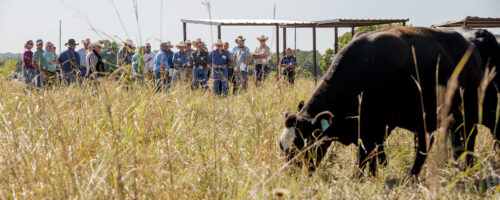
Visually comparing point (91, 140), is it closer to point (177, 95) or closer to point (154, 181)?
point (154, 181)

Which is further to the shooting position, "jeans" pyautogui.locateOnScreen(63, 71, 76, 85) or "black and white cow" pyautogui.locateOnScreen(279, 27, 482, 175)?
"jeans" pyautogui.locateOnScreen(63, 71, 76, 85)

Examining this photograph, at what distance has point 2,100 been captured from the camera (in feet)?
15.5

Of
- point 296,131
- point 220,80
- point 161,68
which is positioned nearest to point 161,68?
point 161,68

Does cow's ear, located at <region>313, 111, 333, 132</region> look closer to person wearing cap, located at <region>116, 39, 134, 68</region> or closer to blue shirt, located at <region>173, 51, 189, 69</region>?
person wearing cap, located at <region>116, 39, 134, 68</region>

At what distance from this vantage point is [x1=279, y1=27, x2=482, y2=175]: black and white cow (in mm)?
3385

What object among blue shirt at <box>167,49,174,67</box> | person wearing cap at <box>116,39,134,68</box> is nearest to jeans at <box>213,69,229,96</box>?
blue shirt at <box>167,49,174,67</box>

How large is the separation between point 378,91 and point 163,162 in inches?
74.7

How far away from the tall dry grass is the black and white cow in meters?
0.25

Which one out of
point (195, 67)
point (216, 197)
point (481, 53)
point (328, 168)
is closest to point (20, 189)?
point (216, 197)

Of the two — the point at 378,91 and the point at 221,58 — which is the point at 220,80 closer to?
the point at 221,58

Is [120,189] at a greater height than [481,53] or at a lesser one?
lesser

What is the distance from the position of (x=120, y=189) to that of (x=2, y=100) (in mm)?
3485

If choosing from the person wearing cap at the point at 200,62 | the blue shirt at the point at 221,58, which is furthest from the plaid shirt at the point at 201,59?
the blue shirt at the point at 221,58

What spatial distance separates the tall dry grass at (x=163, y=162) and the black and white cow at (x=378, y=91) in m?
0.25
